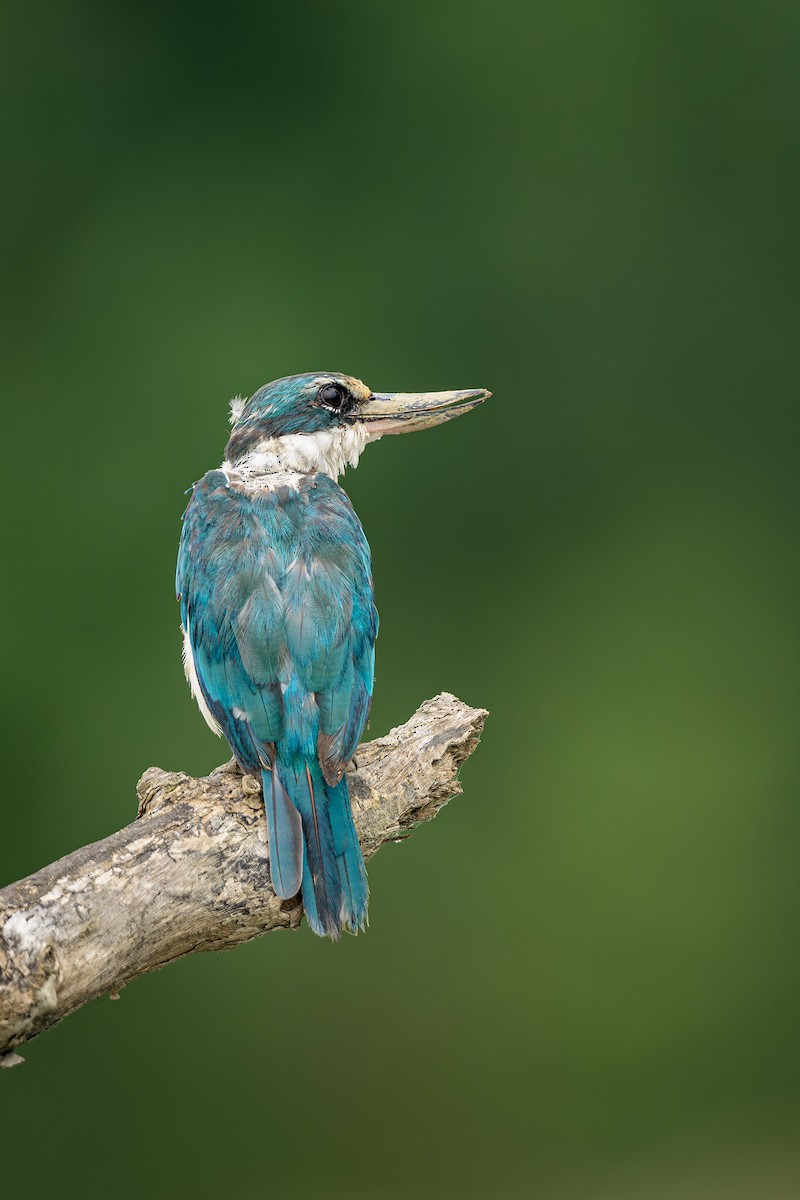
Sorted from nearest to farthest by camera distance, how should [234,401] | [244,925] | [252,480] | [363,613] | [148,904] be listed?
[148,904] → [244,925] → [363,613] → [252,480] → [234,401]

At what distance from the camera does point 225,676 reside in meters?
2.70

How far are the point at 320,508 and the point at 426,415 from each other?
0.61m

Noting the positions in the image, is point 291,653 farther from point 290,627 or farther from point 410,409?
point 410,409

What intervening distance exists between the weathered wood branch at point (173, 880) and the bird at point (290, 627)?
70mm

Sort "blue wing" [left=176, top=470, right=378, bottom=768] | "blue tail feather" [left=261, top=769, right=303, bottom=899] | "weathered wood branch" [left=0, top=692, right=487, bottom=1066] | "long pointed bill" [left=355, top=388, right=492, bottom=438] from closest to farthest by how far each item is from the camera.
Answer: "weathered wood branch" [left=0, top=692, right=487, bottom=1066] < "blue tail feather" [left=261, top=769, right=303, bottom=899] < "blue wing" [left=176, top=470, right=378, bottom=768] < "long pointed bill" [left=355, top=388, right=492, bottom=438]

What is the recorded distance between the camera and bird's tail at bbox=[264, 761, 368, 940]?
2.41 meters

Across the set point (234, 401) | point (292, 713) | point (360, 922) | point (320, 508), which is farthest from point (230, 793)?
point (234, 401)

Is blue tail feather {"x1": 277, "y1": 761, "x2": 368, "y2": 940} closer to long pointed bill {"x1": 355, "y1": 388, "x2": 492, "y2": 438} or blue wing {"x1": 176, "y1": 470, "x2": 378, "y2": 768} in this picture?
blue wing {"x1": 176, "y1": 470, "x2": 378, "y2": 768}

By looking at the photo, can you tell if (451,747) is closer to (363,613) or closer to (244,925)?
(363,613)

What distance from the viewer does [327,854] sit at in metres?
2.48

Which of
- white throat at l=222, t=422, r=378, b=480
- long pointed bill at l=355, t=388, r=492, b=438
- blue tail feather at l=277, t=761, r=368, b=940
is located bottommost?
blue tail feather at l=277, t=761, r=368, b=940

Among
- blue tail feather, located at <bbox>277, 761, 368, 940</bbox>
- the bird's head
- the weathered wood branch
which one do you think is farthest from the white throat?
blue tail feather, located at <bbox>277, 761, 368, 940</bbox>

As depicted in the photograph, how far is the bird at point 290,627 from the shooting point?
248cm

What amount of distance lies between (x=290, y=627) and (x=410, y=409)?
944 mm
